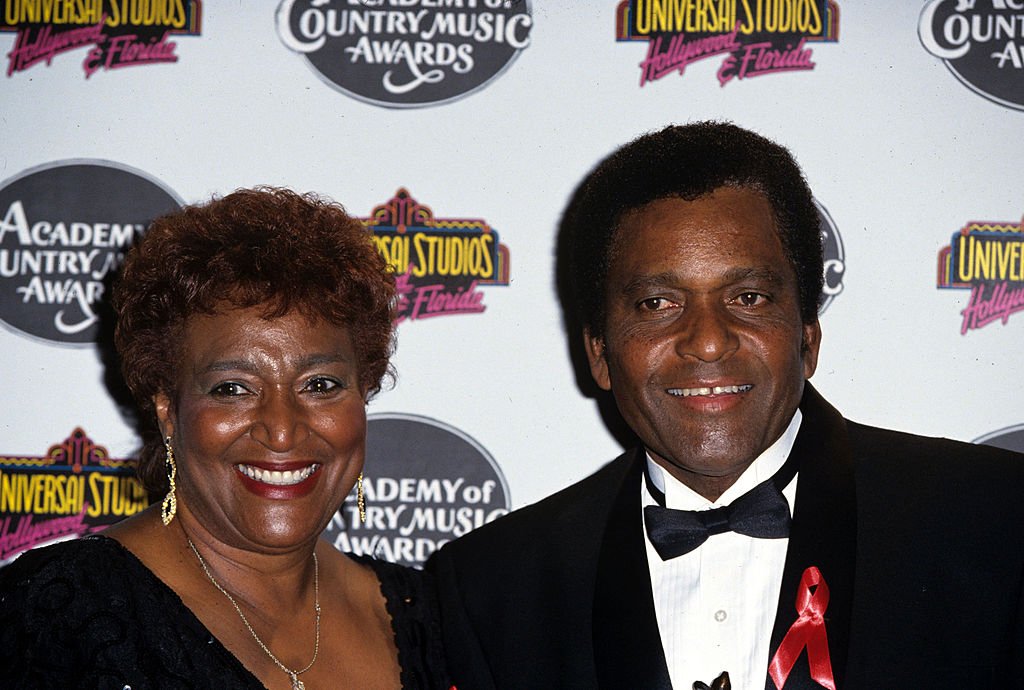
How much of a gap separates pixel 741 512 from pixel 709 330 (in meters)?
0.37

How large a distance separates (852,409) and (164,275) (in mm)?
1927

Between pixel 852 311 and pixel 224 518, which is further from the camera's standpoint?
pixel 852 311

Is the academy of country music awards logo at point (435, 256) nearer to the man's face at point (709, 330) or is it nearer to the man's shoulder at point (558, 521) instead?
the man's shoulder at point (558, 521)

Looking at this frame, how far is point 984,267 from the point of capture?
2.96 metres

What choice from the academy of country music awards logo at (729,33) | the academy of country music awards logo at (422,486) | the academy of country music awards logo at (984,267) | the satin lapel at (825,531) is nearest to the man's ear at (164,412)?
the academy of country music awards logo at (422,486)

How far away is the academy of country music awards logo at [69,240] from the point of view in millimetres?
3027

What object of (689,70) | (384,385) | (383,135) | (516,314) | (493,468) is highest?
(689,70)

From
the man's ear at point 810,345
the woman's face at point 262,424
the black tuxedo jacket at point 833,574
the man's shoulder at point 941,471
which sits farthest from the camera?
the man's ear at point 810,345

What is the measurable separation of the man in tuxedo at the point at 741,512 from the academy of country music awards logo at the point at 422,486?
751 mm

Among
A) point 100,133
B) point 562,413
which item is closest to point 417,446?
point 562,413

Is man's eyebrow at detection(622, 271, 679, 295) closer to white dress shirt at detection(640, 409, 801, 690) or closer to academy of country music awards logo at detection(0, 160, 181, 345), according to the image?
white dress shirt at detection(640, 409, 801, 690)

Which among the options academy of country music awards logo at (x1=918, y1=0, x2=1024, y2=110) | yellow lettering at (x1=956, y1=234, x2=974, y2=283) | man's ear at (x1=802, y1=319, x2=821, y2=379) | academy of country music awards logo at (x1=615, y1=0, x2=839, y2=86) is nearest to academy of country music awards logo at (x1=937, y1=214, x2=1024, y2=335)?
yellow lettering at (x1=956, y1=234, x2=974, y2=283)

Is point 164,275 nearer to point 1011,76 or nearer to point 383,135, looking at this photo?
point 383,135

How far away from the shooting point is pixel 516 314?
3006mm
